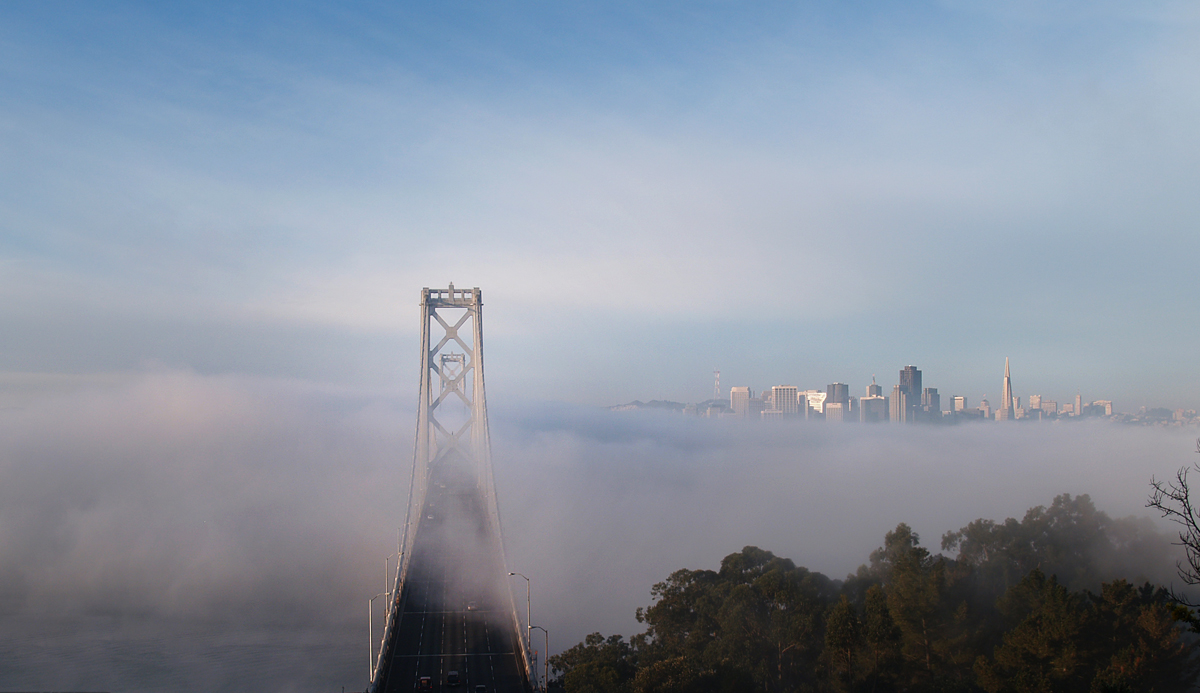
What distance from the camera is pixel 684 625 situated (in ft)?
129

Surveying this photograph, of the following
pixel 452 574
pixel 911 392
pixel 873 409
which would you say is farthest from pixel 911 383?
pixel 452 574

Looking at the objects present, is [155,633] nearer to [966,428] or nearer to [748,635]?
Result: [748,635]

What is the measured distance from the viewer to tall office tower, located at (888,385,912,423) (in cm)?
17850

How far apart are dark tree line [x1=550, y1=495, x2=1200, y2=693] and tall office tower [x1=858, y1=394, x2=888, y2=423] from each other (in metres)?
143

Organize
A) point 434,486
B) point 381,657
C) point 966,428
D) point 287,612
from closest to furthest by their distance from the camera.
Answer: point 381,657 → point 287,612 → point 434,486 → point 966,428

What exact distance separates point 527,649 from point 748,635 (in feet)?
33.7

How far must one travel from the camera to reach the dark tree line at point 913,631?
84.8ft

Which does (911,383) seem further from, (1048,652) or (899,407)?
(1048,652)

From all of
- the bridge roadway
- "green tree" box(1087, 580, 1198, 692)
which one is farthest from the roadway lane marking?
"green tree" box(1087, 580, 1198, 692)

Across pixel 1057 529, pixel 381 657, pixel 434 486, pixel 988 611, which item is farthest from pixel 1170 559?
pixel 434 486

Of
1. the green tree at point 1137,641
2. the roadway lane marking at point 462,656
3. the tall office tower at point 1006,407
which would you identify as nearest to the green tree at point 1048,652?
the green tree at point 1137,641

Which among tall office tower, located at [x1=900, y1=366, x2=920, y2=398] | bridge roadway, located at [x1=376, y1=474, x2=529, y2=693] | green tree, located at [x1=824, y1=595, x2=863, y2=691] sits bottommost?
bridge roadway, located at [x1=376, y1=474, x2=529, y2=693]

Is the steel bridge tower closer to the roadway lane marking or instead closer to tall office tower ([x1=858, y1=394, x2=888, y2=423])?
the roadway lane marking

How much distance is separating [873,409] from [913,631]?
16726 cm
